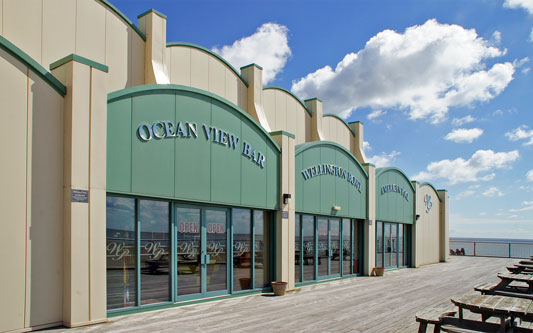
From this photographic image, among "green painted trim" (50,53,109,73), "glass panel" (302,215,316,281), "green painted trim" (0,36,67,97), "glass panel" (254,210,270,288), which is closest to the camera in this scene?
"green painted trim" (0,36,67,97)

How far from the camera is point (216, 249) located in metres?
11.3

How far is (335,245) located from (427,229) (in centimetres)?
1053

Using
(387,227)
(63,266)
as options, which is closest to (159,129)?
(63,266)

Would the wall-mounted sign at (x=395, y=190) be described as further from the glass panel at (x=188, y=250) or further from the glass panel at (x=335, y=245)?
the glass panel at (x=188, y=250)

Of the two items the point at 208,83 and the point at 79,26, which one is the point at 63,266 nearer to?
the point at 79,26

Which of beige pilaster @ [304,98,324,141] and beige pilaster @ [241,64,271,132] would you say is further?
beige pilaster @ [304,98,324,141]

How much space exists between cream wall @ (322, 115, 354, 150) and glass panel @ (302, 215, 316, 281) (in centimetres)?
523

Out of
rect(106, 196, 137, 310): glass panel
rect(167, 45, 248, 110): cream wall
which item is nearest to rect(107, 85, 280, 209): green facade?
rect(106, 196, 137, 310): glass panel

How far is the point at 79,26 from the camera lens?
10.3 m

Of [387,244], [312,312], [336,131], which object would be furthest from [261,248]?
[387,244]

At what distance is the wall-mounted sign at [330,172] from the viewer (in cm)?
1490

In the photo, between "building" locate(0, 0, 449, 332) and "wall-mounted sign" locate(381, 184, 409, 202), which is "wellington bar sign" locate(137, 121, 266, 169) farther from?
"wall-mounted sign" locate(381, 184, 409, 202)

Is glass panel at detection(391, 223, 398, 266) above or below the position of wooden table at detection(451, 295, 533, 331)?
below

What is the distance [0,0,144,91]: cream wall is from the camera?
9.14 metres
